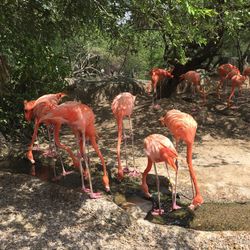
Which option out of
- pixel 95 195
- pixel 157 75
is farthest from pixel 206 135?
pixel 95 195

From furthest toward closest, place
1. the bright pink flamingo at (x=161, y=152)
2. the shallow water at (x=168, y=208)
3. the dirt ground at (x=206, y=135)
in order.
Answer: the dirt ground at (x=206, y=135) < the bright pink flamingo at (x=161, y=152) < the shallow water at (x=168, y=208)

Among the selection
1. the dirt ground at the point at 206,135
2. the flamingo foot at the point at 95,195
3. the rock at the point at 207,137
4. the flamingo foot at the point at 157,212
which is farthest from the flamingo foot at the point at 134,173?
the rock at the point at 207,137

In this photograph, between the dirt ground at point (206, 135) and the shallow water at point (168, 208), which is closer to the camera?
the shallow water at point (168, 208)

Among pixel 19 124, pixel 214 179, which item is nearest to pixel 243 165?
pixel 214 179

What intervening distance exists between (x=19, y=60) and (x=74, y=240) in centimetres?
465

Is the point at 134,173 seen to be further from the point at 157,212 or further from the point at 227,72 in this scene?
the point at 227,72

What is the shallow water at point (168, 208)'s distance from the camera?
501cm

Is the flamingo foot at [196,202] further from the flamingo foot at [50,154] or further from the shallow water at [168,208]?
the flamingo foot at [50,154]

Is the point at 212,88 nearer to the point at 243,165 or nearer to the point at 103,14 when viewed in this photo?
the point at 243,165

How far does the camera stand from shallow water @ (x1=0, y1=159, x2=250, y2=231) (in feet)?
16.4

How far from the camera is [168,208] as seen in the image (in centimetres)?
547

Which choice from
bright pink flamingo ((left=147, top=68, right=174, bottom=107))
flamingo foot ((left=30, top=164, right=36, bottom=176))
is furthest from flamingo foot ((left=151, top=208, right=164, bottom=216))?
bright pink flamingo ((left=147, top=68, right=174, bottom=107))

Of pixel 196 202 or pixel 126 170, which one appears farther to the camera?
pixel 126 170

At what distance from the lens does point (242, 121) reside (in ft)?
34.0
